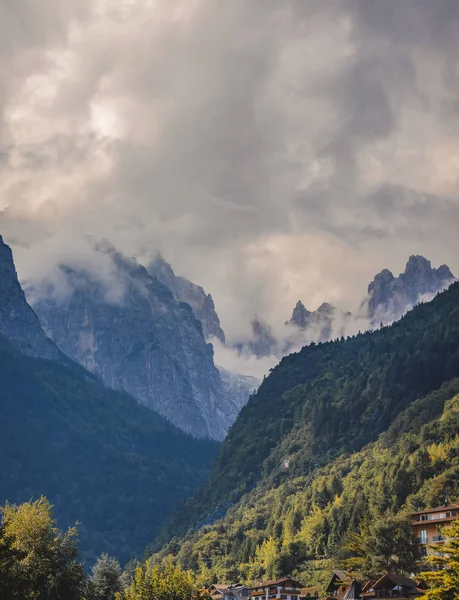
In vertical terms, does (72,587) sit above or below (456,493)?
below

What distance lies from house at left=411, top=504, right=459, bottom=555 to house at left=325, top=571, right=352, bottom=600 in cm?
1646

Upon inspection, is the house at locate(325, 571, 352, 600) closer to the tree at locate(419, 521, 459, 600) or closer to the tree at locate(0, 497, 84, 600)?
the tree at locate(419, 521, 459, 600)

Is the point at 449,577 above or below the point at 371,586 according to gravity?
below

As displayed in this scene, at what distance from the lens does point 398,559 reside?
517 ft

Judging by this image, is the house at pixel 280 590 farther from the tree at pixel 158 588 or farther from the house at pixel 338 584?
the tree at pixel 158 588

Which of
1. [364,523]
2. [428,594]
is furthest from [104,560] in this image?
[364,523]

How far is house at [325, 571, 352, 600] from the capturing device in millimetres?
163875

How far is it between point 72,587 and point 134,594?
24.8 ft

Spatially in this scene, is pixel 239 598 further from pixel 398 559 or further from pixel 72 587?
pixel 72 587

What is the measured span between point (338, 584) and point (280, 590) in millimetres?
13595

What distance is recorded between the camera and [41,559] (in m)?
96.3

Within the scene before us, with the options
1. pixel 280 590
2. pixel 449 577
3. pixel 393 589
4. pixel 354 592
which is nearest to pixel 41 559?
pixel 449 577

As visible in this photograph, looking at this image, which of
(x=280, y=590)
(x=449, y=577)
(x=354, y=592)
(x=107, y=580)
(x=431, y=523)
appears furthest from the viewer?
(x=280, y=590)

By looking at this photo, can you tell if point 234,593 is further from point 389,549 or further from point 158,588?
point 158,588
